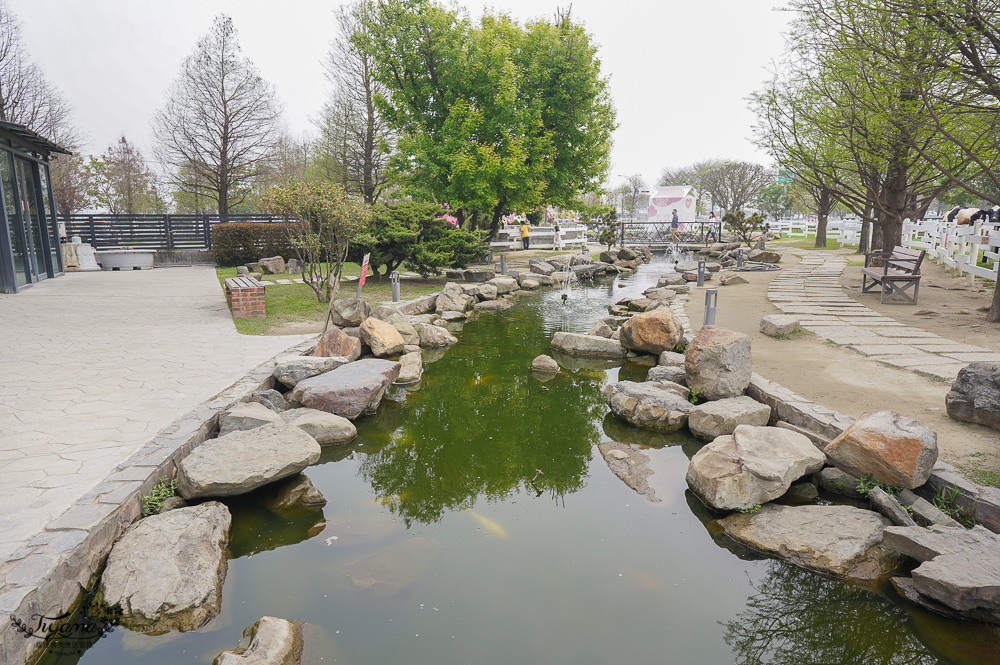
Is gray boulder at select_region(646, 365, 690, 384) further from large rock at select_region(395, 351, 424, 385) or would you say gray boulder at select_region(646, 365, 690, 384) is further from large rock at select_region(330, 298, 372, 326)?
large rock at select_region(330, 298, 372, 326)

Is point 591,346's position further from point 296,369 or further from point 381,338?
point 296,369

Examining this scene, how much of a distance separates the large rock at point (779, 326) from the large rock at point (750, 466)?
151 inches

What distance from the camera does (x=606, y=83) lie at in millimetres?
18719

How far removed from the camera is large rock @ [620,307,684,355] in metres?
7.61

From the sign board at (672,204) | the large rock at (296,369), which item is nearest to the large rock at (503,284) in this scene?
the large rock at (296,369)

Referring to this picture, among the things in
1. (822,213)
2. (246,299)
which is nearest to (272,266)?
(246,299)

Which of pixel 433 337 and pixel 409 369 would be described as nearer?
pixel 409 369

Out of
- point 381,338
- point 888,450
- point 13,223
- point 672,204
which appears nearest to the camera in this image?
point 888,450

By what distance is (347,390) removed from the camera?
212 inches

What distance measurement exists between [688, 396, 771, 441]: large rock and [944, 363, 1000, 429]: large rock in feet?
4.44

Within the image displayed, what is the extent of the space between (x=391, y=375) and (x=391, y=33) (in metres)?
14.1

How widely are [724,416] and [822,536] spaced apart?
1.58 metres

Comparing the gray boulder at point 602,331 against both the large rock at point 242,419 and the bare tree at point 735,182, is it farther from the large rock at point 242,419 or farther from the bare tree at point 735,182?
the bare tree at point 735,182

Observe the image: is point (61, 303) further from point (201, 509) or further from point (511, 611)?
point (511, 611)
